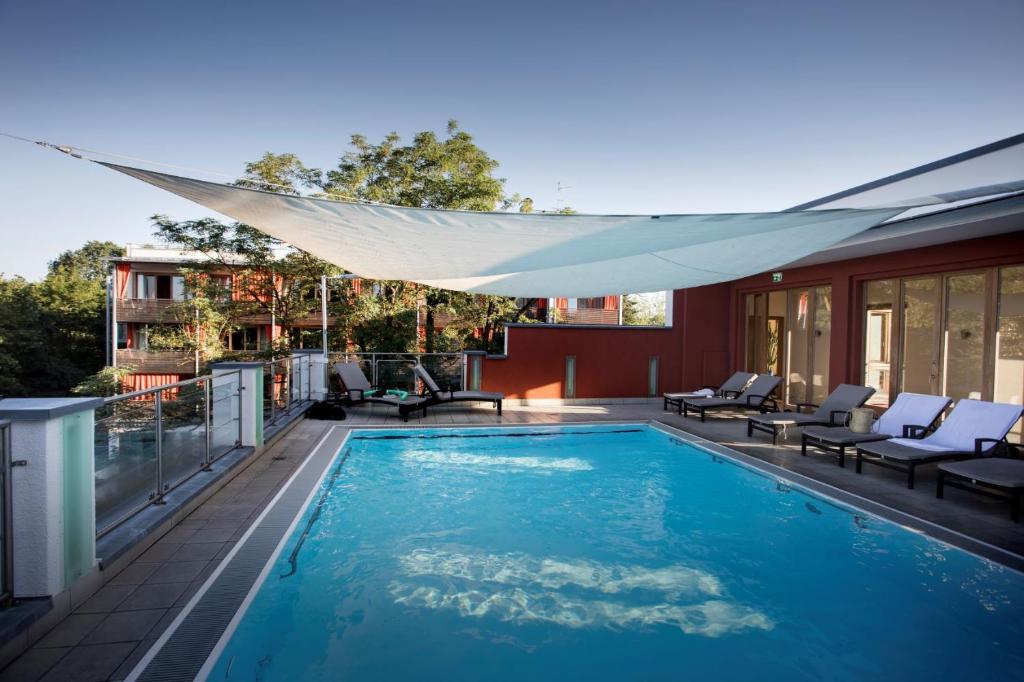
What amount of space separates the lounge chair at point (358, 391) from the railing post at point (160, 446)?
5.27 metres

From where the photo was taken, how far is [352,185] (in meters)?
14.7

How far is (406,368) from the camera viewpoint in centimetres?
1150

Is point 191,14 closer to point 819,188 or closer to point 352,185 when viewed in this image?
point 352,185

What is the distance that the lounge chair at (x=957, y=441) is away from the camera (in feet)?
17.9

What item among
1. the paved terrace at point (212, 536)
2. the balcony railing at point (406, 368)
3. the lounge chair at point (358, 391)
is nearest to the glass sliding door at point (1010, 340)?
the paved terrace at point (212, 536)

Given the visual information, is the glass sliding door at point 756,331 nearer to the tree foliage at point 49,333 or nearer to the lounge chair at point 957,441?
the lounge chair at point 957,441

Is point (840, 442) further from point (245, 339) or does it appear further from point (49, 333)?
point (49, 333)

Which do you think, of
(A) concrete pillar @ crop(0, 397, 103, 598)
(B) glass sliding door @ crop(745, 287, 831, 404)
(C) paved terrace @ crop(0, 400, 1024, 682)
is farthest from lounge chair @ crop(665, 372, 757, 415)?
(A) concrete pillar @ crop(0, 397, 103, 598)

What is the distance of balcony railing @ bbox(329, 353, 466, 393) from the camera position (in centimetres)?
1145

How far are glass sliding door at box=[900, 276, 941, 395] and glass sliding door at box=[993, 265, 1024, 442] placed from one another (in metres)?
0.82

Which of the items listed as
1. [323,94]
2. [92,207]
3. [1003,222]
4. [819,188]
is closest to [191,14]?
[323,94]

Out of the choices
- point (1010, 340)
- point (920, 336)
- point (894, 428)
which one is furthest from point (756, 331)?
point (894, 428)

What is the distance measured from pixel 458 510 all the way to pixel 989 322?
24.6 feet

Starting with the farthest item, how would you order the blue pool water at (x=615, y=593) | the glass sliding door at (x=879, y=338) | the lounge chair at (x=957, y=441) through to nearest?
1. the glass sliding door at (x=879, y=338)
2. the lounge chair at (x=957, y=441)
3. the blue pool water at (x=615, y=593)
